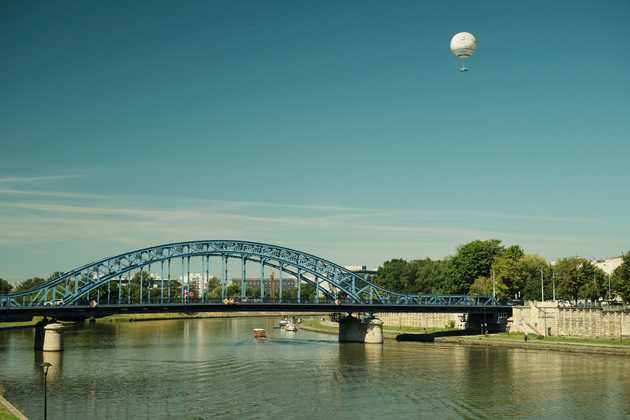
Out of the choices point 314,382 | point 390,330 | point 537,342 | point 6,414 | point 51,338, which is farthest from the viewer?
point 390,330

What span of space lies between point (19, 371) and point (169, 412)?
25930 mm

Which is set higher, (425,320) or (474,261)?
(474,261)

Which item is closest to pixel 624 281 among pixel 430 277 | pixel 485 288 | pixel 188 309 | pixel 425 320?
pixel 485 288

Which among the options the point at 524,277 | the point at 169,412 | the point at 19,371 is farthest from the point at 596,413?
the point at 524,277

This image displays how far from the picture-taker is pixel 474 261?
127 m

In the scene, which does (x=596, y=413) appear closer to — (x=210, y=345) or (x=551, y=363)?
(x=551, y=363)

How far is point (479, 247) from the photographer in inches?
5007

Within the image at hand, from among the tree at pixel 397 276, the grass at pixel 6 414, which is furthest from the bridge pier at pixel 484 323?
the grass at pixel 6 414

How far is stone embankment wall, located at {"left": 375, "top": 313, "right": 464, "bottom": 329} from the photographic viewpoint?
11881cm

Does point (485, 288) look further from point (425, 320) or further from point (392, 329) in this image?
point (392, 329)

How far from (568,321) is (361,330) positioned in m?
26.1

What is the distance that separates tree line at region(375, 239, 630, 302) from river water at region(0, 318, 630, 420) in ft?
85.5

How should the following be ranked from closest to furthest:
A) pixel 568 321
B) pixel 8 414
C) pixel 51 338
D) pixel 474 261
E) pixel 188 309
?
1. pixel 8 414
2. pixel 51 338
3. pixel 188 309
4. pixel 568 321
5. pixel 474 261

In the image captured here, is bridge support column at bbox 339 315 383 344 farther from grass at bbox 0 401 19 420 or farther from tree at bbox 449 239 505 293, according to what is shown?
grass at bbox 0 401 19 420
